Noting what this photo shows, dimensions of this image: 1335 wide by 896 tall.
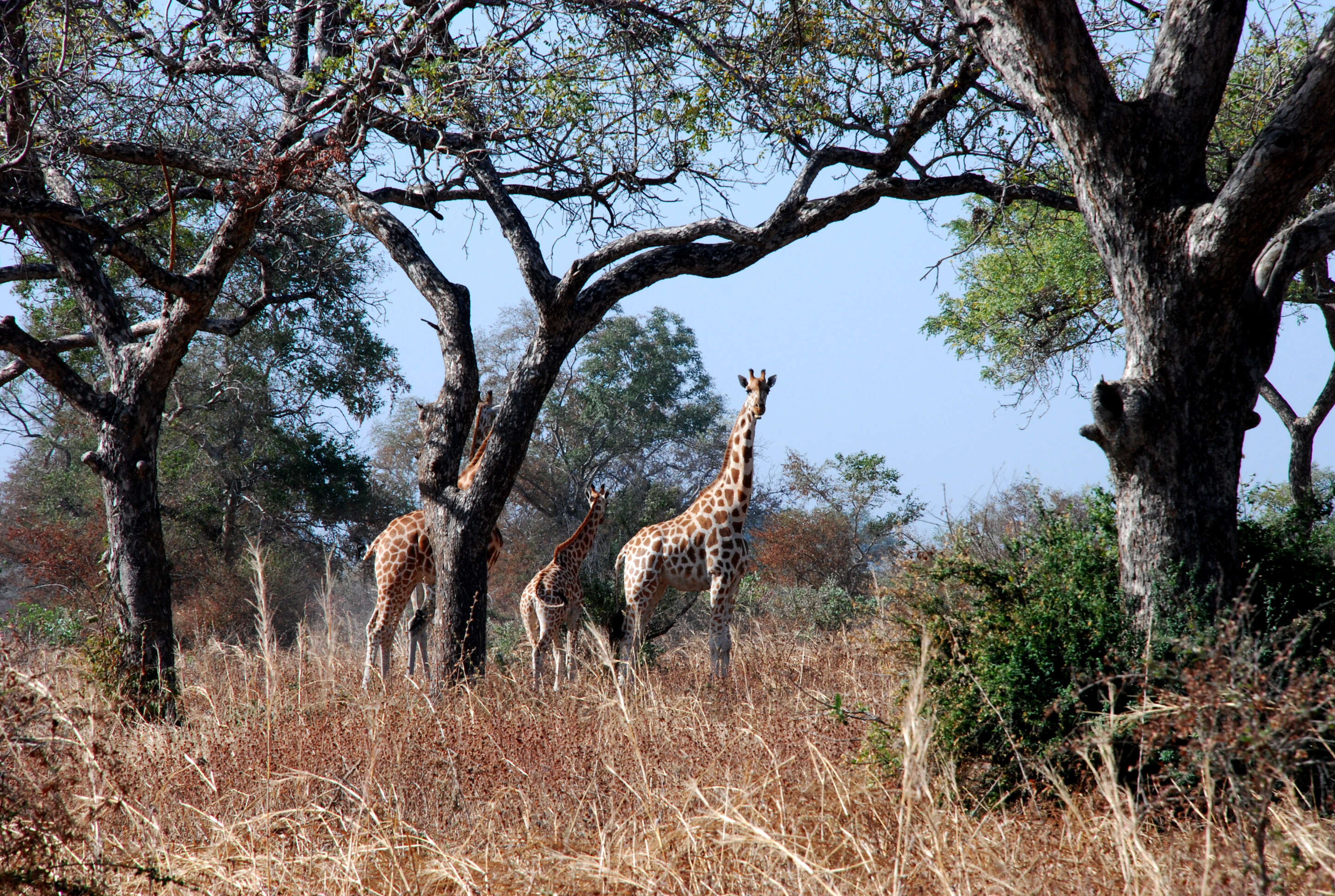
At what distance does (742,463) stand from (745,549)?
782 mm

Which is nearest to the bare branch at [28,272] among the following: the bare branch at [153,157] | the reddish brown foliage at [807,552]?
the bare branch at [153,157]

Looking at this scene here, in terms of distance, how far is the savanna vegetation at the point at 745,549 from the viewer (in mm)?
3381

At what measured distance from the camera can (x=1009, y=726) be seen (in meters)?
4.35

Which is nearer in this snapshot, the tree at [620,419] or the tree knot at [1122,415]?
the tree knot at [1122,415]

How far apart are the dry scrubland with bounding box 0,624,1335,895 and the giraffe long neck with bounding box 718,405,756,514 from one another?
270 cm

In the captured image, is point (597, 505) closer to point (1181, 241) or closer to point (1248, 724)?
point (1181, 241)

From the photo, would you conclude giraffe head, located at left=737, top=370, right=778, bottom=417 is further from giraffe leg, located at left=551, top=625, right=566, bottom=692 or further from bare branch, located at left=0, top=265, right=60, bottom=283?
bare branch, located at left=0, top=265, right=60, bottom=283

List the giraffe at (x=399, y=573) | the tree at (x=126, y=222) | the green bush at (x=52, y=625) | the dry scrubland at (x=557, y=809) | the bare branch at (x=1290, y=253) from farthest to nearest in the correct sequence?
the green bush at (x=52, y=625) → the giraffe at (x=399, y=573) → the tree at (x=126, y=222) → the bare branch at (x=1290, y=253) → the dry scrubland at (x=557, y=809)

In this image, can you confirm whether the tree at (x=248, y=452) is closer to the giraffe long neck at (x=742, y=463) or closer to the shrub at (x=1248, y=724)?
the giraffe long neck at (x=742, y=463)

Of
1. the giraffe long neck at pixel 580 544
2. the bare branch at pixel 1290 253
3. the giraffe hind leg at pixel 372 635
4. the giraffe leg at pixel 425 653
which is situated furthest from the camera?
the giraffe long neck at pixel 580 544

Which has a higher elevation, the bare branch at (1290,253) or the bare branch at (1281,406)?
the bare branch at (1281,406)

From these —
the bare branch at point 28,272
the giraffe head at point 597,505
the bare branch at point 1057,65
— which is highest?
the bare branch at point 1057,65

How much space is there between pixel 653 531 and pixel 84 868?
576 centimetres

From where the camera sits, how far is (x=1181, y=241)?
484 centimetres
